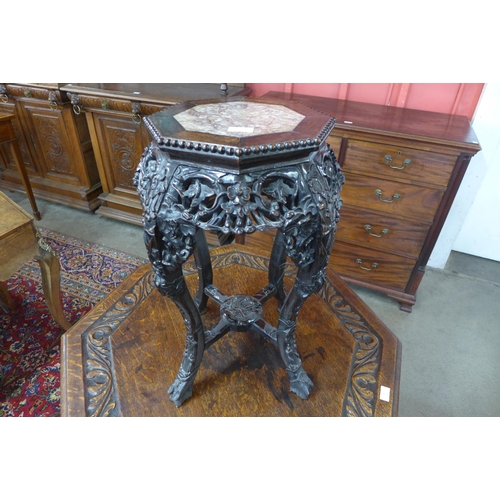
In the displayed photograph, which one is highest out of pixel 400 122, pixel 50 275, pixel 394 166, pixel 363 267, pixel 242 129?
pixel 242 129

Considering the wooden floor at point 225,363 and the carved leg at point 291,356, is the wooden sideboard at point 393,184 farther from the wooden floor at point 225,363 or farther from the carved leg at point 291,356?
the carved leg at point 291,356

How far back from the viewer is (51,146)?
2027 millimetres

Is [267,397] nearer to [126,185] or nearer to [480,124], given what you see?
[480,124]

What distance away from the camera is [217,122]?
60cm

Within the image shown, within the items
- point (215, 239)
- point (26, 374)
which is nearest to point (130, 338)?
point (26, 374)

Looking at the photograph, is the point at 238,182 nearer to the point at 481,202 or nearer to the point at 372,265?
the point at 372,265

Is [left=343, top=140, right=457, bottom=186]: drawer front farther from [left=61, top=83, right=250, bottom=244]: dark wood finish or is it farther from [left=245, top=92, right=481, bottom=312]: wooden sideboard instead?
[left=61, top=83, right=250, bottom=244]: dark wood finish

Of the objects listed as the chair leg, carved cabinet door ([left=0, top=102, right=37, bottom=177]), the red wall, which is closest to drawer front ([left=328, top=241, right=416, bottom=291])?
the red wall

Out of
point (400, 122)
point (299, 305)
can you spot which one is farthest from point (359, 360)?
point (400, 122)

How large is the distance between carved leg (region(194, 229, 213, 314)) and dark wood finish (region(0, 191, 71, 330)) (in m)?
0.57

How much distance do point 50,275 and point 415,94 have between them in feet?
5.13

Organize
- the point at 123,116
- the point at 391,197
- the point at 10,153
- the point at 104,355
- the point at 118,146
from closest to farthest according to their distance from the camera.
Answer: the point at 104,355
the point at 391,197
the point at 123,116
the point at 118,146
the point at 10,153

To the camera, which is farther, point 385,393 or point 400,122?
point 400,122

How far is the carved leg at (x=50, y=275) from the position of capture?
117 centimetres
